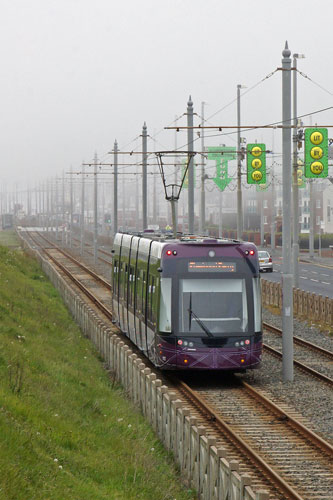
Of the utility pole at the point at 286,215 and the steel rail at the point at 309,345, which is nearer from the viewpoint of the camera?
the utility pole at the point at 286,215

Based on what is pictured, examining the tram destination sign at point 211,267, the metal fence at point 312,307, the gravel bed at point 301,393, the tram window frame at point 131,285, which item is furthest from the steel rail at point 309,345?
the tram destination sign at point 211,267

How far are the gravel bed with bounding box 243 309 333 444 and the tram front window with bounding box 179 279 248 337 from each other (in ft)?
5.08

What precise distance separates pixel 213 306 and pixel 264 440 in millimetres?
4787

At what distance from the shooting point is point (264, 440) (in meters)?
14.7

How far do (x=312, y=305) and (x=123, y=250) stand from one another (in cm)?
914

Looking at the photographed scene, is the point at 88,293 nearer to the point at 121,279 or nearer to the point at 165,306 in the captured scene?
the point at 121,279

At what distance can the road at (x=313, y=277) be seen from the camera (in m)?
46.0

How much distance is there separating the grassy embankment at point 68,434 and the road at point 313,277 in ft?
78.9

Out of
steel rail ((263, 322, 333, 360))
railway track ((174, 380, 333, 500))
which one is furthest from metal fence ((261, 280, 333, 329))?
railway track ((174, 380, 333, 500))

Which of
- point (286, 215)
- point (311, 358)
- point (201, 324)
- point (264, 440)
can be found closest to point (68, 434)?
point (264, 440)

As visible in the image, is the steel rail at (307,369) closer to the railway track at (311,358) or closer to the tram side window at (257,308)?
the railway track at (311,358)

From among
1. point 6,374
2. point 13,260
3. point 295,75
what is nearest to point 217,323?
point 6,374

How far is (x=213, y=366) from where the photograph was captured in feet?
62.0

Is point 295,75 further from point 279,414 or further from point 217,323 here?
point 279,414
